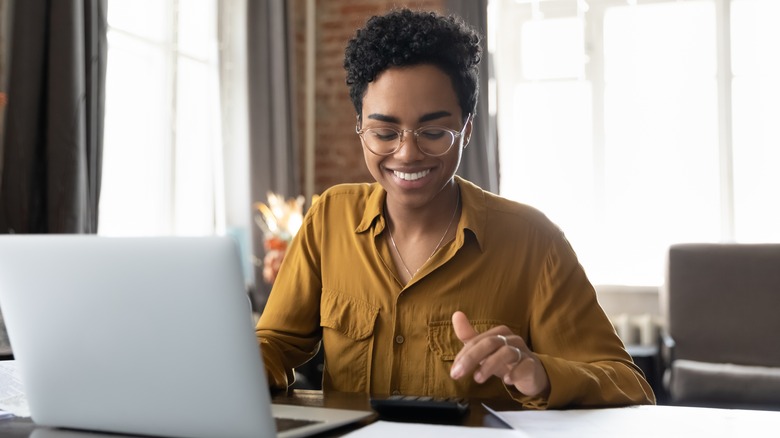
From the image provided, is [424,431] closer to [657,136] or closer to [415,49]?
[415,49]

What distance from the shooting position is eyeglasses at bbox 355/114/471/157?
4.85 feet

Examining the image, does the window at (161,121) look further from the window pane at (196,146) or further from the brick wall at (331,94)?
the brick wall at (331,94)

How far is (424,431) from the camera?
1.03 metres

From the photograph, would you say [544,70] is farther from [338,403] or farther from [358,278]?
[338,403]

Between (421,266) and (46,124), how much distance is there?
1.83 metres

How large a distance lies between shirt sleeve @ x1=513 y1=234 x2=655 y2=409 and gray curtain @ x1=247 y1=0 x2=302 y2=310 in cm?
303

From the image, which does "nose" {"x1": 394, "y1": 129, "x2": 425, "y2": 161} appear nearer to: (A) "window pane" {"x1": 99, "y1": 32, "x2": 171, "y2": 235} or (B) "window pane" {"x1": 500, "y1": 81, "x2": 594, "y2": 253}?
(A) "window pane" {"x1": 99, "y1": 32, "x2": 171, "y2": 235}

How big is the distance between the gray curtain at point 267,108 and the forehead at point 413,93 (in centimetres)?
296

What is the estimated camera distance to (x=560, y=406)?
4.01 feet

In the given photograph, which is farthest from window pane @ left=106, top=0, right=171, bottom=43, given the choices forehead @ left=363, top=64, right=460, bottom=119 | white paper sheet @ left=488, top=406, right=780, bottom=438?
white paper sheet @ left=488, top=406, right=780, bottom=438

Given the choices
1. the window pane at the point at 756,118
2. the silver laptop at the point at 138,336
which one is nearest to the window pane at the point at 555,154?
the window pane at the point at 756,118

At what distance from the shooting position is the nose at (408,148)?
1468 mm

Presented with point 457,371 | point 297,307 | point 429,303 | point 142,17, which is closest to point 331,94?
point 142,17

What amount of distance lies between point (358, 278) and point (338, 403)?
407 mm
